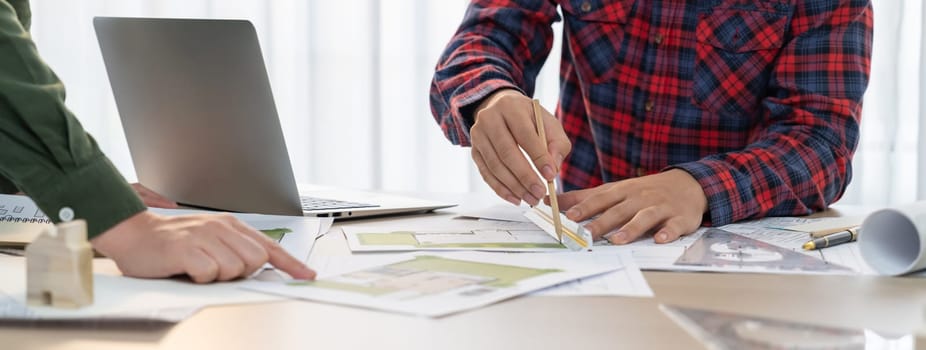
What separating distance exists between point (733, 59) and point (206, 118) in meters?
0.79

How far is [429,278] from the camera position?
0.76 metres

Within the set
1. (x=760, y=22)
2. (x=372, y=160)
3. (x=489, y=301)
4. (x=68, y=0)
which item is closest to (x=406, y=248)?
(x=489, y=301)

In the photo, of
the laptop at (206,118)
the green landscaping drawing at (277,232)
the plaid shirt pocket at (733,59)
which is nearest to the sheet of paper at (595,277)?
the green landscaping drawing at (277,232)

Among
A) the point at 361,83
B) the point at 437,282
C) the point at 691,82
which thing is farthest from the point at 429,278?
the point at 361,83

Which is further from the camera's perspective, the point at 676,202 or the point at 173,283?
the point at 676,202

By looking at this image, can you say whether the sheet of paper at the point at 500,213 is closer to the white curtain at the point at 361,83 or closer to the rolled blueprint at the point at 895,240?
the rolled blueprint at the point at 895,240

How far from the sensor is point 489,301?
0.69 meters

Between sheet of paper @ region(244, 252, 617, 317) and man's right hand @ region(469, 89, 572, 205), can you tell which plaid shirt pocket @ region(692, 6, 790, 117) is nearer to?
man's right hand @ region(469, 89, 572, 205)

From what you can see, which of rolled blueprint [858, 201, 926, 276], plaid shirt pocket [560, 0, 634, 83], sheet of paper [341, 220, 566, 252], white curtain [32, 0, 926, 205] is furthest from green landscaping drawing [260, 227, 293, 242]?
white curtain [32, 0, 926, 205]

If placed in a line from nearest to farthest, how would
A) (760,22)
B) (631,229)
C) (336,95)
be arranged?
(631,229) → (760,22) → (336,95)

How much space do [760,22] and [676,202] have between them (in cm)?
47

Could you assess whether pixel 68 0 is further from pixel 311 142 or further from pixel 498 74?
pixel 498 74

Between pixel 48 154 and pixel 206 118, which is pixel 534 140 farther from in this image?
pixel 48 154

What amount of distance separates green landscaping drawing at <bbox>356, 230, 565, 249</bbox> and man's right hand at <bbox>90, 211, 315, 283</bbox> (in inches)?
7.6
